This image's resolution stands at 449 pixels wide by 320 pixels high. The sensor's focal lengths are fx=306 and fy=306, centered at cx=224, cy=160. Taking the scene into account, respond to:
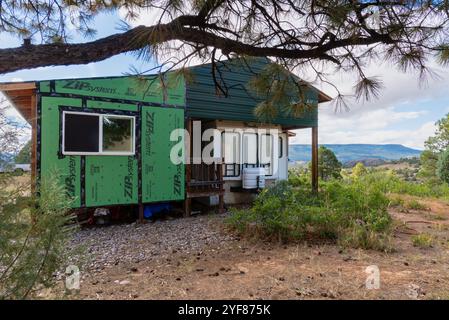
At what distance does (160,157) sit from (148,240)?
96.1 inches

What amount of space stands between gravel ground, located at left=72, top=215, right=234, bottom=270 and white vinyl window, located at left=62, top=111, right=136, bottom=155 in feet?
5.33

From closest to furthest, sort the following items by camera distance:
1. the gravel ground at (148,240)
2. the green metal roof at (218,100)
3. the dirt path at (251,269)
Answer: the dirt path at (251,269) → the gravel ground at (148,240) → the green metal roof at (218,100)

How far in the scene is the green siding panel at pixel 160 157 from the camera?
6922 mm

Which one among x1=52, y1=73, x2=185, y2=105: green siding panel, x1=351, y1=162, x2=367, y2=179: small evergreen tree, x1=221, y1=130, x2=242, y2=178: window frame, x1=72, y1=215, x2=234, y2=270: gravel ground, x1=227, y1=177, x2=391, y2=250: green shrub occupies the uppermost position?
x1=52, y1=73, x2=185, y2=105: green siding panel

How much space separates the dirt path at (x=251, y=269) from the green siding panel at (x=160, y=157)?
1729 millimetres

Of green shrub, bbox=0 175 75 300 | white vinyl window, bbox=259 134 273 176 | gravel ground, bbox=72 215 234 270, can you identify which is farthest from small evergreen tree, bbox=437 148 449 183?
green shrub, bbox=0 175 75 300

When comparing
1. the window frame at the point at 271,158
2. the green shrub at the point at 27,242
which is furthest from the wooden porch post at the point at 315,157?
the green shrub at the point at 27,242

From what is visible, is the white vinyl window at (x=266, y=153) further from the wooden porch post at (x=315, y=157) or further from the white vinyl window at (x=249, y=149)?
the wooden porch post at (x=315, y=157)

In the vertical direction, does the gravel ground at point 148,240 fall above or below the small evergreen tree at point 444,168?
below

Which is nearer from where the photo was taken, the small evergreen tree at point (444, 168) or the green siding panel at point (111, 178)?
the green siding panel at point (111, 178)

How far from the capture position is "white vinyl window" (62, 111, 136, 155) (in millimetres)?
6035

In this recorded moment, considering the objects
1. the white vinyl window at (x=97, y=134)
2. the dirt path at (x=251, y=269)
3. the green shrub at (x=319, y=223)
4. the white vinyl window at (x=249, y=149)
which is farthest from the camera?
the white vinyl window at (x=249, y=149)

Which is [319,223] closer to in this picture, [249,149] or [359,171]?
[249,149]

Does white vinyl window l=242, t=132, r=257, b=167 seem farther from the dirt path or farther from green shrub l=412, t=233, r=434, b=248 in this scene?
green shrub l=412, t=233, r=434, b=248
